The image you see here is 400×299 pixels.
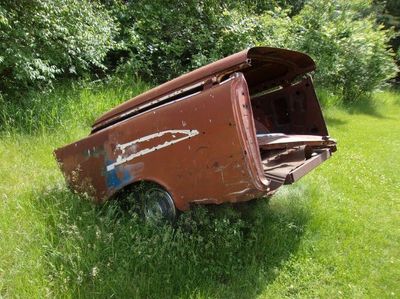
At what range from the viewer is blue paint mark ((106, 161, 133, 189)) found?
366cm

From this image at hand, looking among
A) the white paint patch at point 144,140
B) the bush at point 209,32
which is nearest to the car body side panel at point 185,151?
the white paint patch at point 144,140

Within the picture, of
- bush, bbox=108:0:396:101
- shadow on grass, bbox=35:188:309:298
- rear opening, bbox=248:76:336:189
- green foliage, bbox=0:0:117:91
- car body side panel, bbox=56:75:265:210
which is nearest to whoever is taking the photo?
car body side panel, bbox=56:75:265:210

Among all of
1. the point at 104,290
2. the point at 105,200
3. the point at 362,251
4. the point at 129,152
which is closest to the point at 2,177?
the point at 105,200

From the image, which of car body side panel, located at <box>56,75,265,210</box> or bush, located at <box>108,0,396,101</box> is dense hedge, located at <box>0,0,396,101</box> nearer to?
bush, located at <box>108,0,396,101</box>

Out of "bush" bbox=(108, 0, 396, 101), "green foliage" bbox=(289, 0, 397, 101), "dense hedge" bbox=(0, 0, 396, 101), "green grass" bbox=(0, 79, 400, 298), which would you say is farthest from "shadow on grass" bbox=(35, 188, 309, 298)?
"green foliage" bbox=(289, 0, 397, 101)

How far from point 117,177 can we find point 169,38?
→ 5.57m

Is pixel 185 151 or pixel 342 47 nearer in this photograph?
Answer: pixel 185 151

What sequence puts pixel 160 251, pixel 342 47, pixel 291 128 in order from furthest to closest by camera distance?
pixel 342 47
pixel 291 128
pixel 160 251

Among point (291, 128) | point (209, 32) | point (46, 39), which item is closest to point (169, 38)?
point (209, 32)

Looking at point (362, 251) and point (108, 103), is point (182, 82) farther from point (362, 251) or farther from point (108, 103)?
point (108, 103)

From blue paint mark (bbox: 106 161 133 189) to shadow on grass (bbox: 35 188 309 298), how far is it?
227 mm

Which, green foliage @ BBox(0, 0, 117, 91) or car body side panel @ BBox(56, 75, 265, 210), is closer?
car body side panel @ BBox(56, 75, 265, 210)

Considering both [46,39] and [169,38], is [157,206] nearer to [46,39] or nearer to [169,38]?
[46,39]

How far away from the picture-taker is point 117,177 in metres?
3.75
